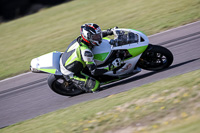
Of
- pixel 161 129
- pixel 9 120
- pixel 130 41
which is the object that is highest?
pixel 130 41

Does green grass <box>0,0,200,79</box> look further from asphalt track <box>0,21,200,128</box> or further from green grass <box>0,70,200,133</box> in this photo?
green grass <box>0,70,200,133</box>

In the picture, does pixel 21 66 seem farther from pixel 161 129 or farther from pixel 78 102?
pixel 161 129

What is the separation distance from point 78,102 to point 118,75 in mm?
1236

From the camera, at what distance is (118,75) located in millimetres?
7727

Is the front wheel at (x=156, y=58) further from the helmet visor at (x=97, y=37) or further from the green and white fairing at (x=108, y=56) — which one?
the helmet visor at (x=97, y=37)

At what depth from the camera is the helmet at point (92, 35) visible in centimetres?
708

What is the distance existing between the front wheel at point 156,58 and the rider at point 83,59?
31.0 inches

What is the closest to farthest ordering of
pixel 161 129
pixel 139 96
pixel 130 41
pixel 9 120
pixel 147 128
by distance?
1. pixel 161 129
2. pixel 147 128
3. pixel 139 96
4. pixel 130 41
5. pixel 9 120

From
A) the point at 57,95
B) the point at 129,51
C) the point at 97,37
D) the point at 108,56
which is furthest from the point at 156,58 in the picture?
the point at 57,95

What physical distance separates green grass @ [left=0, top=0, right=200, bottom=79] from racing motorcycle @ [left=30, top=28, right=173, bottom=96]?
362 centimetres

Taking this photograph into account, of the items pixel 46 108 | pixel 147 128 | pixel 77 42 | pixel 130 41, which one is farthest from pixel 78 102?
pixel 147 128

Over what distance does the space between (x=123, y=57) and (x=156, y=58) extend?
0.81 metres

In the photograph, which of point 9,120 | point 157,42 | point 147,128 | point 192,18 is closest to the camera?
point 147,128

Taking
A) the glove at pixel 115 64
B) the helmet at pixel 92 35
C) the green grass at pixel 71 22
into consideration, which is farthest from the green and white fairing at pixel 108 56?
the green grass at pixel 71 22
